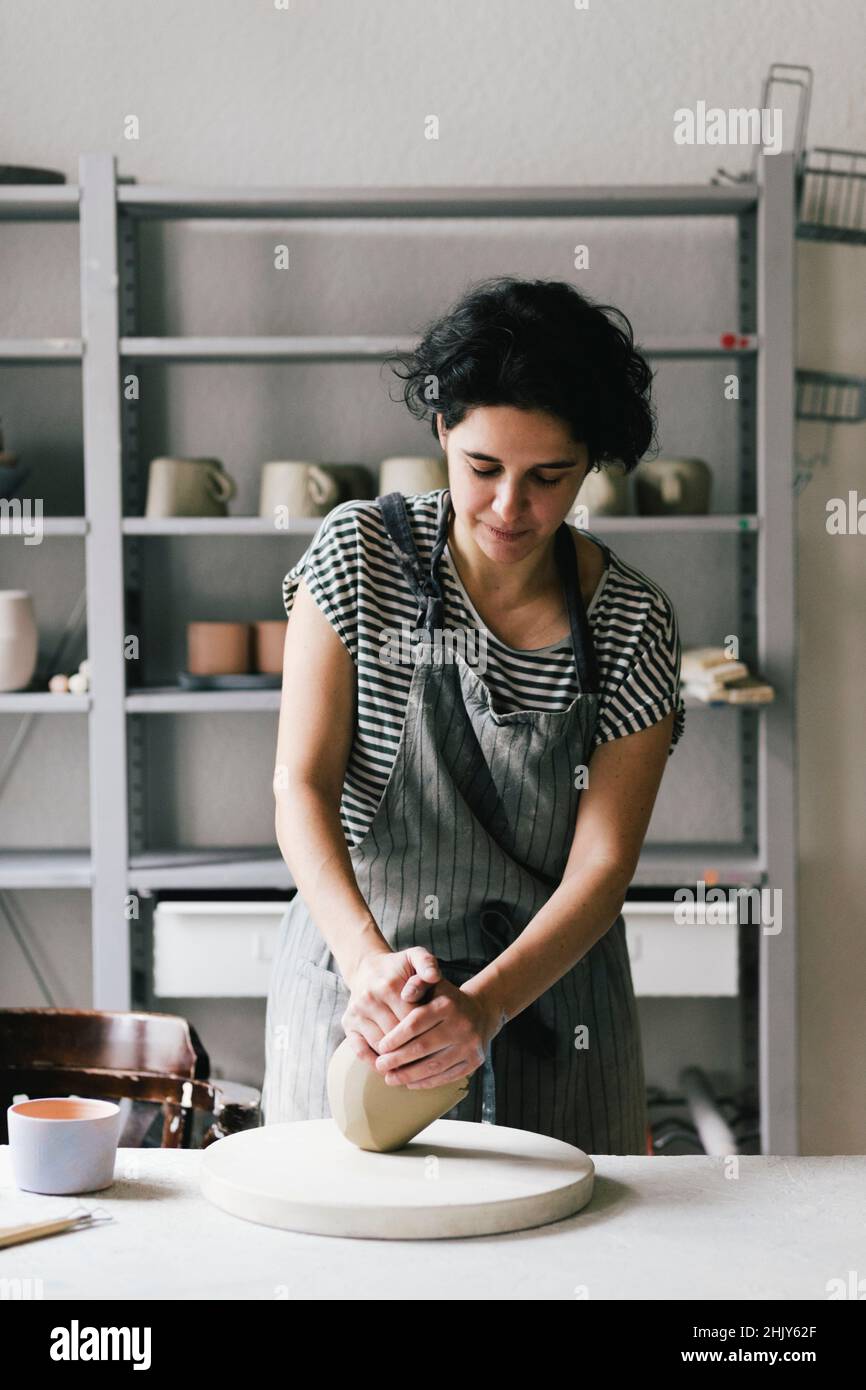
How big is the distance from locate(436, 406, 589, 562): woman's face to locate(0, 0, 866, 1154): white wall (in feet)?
5.14

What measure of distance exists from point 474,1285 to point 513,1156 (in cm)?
23

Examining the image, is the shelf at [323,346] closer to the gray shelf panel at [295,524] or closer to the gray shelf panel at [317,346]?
the gray shelf panel at [317,346]

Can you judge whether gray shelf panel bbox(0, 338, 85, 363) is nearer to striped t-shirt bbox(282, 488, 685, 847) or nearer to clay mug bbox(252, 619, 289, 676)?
clay mug bbox(252, 619, 289, 676)

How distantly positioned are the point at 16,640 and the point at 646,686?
1.56 metres

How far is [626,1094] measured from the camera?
1.54 m

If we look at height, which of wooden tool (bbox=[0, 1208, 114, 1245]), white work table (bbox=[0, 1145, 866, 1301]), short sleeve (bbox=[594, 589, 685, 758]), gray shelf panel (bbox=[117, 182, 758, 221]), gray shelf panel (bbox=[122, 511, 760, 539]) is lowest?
white work table (bbox=[0, 1145, 866, 1301])

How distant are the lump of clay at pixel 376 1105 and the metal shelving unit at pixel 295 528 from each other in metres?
1.48

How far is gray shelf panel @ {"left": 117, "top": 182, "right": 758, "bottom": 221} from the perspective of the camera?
260cm

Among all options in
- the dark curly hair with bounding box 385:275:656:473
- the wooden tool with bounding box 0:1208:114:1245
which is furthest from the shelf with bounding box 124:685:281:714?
the wooden tool with bounding box 0:1208:114:1245

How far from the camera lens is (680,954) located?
2.67m

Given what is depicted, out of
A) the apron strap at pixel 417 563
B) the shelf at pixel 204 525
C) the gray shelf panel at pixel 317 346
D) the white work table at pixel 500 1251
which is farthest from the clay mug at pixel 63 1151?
the gray shelf panel at pixel 317 346

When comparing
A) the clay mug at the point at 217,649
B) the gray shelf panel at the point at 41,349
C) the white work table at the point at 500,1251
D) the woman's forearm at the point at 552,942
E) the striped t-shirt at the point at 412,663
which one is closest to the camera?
the white work table at the point at 500,1251

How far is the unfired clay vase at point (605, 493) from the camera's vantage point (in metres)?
2.67

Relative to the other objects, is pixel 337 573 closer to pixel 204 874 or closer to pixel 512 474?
pixel 512 474
